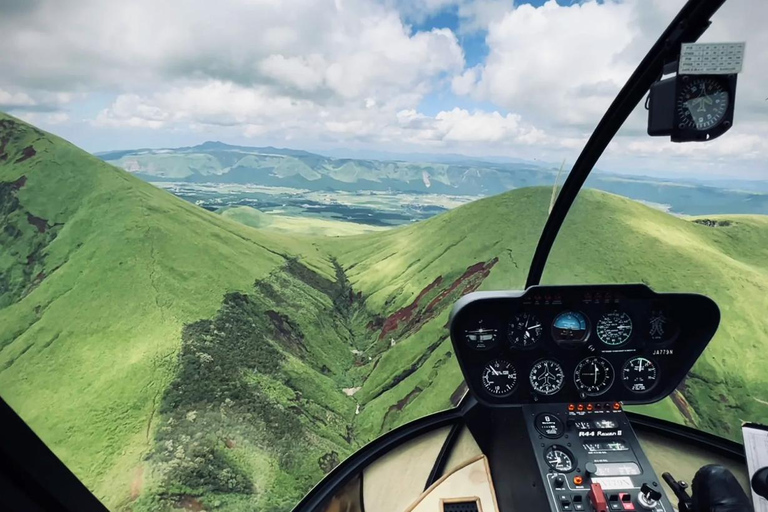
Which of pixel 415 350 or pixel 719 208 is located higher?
pixel 719 208

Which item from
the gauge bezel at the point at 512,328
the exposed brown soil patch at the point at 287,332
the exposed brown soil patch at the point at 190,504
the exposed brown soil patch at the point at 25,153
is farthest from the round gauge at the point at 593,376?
the exposed brown soil patch at the point at 287,332

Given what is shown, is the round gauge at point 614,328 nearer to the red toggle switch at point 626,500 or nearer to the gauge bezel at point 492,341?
the gauge bezel at point 492,341

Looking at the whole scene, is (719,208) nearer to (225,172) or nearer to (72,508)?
(72,508)

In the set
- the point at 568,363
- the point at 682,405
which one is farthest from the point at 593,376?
the point at 682,405

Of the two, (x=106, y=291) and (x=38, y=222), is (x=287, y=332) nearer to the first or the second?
(x=106, y=291)

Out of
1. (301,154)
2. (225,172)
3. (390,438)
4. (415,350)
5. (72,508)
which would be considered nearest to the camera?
(72,508)

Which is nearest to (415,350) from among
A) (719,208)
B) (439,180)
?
(439,180)
